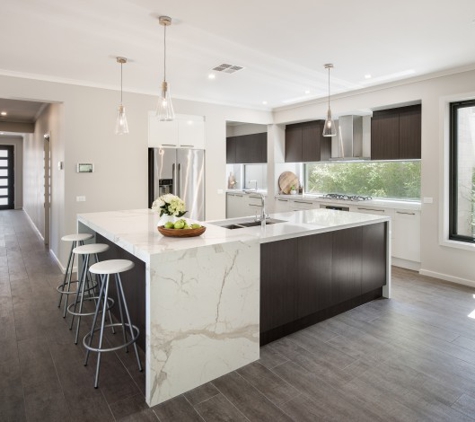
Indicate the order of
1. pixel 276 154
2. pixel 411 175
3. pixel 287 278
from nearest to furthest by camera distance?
pixel 287 278, pixel 411 175, pixel 276 154

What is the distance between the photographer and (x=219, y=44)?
11.9ft

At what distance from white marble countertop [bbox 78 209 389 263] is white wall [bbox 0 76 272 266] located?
4.33 ft

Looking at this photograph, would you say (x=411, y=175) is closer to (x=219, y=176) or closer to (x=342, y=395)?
(x=219, y=176)

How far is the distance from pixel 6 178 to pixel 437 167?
14.2 metres

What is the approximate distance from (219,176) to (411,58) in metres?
3.65

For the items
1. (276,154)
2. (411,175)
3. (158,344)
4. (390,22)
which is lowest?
(158,344)

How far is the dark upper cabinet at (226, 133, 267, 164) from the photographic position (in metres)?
7.98

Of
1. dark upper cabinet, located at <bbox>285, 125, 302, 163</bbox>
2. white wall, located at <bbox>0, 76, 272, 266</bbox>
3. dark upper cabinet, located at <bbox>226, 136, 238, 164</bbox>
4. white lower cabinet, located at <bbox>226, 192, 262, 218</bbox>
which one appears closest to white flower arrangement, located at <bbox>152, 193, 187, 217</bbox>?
white wall, located at <bbox>0, 76, 272, 266</bbox>

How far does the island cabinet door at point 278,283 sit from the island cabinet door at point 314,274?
0.08 metres

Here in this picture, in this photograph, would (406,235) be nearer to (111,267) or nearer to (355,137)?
(355,137)

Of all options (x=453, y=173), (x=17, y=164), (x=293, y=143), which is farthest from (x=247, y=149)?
(x=17, y=164)

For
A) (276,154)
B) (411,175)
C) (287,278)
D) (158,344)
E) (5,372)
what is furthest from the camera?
(276,154)

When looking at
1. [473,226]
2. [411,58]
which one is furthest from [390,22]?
[473,226]

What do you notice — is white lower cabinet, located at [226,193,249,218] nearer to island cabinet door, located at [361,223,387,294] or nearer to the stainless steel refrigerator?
the stainless steel refrigerator
